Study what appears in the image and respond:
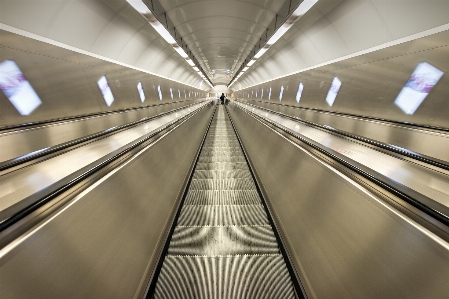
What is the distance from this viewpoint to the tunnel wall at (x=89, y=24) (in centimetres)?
454

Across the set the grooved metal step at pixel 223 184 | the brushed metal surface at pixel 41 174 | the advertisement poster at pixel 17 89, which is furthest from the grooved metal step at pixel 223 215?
the advertisement poster at pixel 17 89

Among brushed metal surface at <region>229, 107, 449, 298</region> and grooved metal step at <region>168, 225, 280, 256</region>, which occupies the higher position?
brushed metal surface at <region>229, 107, 449, 298</region>

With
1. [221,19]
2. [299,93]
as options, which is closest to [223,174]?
[221,19]

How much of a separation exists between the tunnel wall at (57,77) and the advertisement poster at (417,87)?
267 inches

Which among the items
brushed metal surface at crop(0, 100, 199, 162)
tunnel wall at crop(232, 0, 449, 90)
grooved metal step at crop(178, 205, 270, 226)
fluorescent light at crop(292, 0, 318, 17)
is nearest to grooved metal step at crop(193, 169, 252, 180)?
grooved metal step at crop(178, 205, 270, 226)

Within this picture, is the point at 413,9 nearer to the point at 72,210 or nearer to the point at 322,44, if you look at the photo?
the point at 322,44

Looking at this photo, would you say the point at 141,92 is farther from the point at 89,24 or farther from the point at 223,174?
the point at 223,174

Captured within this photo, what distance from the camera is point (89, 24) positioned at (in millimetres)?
5879

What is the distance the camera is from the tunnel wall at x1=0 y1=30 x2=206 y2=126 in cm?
408

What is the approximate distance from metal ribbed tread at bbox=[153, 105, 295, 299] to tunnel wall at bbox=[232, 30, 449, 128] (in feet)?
11.4

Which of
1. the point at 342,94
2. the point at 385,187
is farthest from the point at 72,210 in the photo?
the point at 342,94

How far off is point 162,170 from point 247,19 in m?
6.39

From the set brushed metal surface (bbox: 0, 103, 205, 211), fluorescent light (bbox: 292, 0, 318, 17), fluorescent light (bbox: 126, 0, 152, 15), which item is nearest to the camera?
brushed metal surface (bbox: 0, 103, 205, 211)

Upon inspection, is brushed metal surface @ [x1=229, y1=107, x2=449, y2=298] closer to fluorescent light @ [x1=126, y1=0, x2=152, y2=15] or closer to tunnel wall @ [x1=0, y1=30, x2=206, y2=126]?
fluorescent light @ [x1=126, y1=0, x2=152, y2=15]
